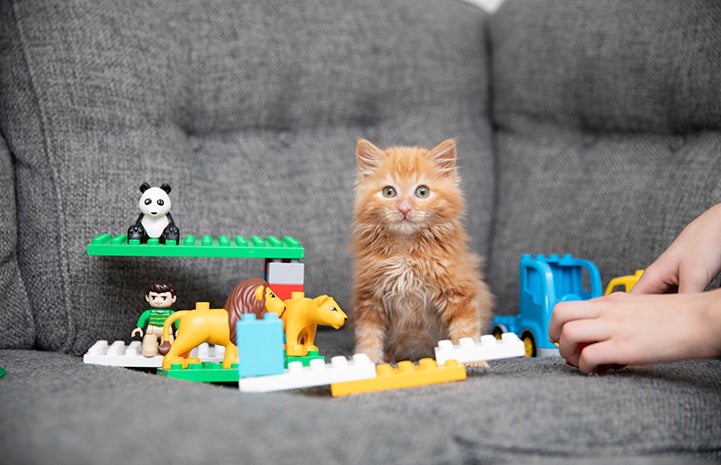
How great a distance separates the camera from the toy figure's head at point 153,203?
4.11 feet

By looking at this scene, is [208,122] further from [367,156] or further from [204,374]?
[204,374]

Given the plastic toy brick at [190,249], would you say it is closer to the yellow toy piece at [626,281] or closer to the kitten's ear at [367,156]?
the kitten's ear at [367,156]

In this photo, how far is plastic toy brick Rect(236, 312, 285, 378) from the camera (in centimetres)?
97

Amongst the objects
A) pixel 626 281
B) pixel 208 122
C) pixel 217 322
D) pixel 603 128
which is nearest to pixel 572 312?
pixel 626 281

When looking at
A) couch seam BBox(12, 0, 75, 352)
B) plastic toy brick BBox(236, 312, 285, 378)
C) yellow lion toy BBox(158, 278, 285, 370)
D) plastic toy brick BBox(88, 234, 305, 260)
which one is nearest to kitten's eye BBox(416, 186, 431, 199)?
plastic toy brick BBox(88, 234, 305, 260)

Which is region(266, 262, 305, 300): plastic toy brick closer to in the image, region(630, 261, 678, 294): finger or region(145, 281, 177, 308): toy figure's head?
region(145, 281, 177, 308): toy figure's head

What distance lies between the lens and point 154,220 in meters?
1.27

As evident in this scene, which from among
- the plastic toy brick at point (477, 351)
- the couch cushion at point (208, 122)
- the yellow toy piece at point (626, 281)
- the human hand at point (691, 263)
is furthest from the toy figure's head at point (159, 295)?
the yellow toy piece at point (626, 281)

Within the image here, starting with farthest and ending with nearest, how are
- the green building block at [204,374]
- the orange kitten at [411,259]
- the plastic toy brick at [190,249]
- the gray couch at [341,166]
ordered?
1. the orange kitten at [411,259]
2. the plastic toy brick at [190,249]
3. the green building block at [204,374]
4. the gray couch at [341,166]

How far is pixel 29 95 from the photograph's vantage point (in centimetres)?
145

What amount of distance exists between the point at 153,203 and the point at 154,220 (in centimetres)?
4

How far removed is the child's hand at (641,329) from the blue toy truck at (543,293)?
37cm

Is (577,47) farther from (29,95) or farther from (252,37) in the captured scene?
(29,95)

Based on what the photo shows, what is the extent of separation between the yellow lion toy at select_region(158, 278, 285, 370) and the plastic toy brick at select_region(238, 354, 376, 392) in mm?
164
